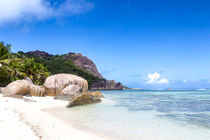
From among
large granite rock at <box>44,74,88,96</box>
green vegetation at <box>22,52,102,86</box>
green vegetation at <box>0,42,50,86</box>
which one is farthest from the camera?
green vegetation at <box>22,52,102,86</box>

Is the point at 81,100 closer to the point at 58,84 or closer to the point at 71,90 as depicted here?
the point at 71,90

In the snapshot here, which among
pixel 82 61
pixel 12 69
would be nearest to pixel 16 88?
pixel 12 69

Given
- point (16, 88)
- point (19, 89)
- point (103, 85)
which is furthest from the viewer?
point (103, 85)

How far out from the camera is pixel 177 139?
479cm

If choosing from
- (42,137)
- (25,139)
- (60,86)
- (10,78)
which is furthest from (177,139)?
(10,78)

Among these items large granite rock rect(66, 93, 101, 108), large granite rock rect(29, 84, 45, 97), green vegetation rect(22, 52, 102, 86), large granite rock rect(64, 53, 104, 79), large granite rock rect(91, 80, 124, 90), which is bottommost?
large granite rock rect(66, 93, 101, 108)

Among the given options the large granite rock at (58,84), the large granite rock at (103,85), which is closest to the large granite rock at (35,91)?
the large granite rock at (58,84)

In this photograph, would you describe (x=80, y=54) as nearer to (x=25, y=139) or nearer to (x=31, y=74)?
(x=31, y=74)

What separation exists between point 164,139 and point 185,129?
5.44ft

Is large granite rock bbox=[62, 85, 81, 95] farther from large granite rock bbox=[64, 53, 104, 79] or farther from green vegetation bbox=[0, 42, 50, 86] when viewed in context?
large granite rock bbox=[64, 53, 104, 79]

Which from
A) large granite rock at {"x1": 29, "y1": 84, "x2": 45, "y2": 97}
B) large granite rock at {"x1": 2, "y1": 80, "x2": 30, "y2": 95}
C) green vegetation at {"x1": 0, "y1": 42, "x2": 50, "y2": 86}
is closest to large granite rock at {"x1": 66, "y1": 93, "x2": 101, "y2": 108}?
large granite rock at {"x1": 2, "y1": 80, "x2": 30, "y2": 95}

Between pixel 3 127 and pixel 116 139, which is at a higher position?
pixel 3 127

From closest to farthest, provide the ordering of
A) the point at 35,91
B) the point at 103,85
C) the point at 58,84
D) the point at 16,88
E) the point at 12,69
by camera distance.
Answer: the point at 16,88, the point at 35,91, the point at 58,84, the point at 12,69, the point at 103,85

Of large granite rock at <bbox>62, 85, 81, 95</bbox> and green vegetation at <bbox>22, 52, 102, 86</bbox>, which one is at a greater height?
green vegetation at <bbox>22, 52, 102, 86</bbox>
